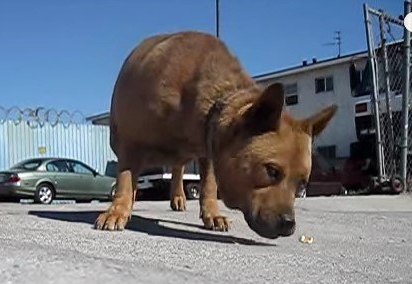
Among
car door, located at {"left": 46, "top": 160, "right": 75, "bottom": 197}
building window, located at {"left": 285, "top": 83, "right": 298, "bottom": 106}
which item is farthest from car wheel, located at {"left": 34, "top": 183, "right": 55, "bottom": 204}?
building window, located at {"left": 285, "top": 83, "right": 298, "bottom": 106}

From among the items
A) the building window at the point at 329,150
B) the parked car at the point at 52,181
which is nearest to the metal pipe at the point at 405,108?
the parked car at the point at 52,181

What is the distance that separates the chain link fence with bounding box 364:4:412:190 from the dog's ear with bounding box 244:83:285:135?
11461mm

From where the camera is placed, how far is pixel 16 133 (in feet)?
104

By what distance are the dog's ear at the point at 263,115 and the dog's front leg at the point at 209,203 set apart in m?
1.59

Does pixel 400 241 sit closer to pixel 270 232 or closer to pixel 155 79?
pixel 270 232

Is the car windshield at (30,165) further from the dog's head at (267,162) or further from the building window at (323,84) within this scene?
the dog's head at (267,162)

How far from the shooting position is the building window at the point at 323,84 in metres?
35.2

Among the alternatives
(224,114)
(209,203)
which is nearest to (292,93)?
(209,203)

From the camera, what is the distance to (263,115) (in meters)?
6.45

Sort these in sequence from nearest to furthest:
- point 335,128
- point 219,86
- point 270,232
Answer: point 270,232 < point 219,86 < point 335,128

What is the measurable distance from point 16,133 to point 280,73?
41.6ft

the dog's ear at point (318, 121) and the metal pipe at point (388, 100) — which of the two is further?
the metal pipe at point (388, 100)

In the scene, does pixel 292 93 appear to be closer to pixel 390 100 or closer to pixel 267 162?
pixel 390 100

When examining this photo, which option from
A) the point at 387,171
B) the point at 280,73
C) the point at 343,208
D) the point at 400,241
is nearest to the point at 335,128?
the point at 280,73
